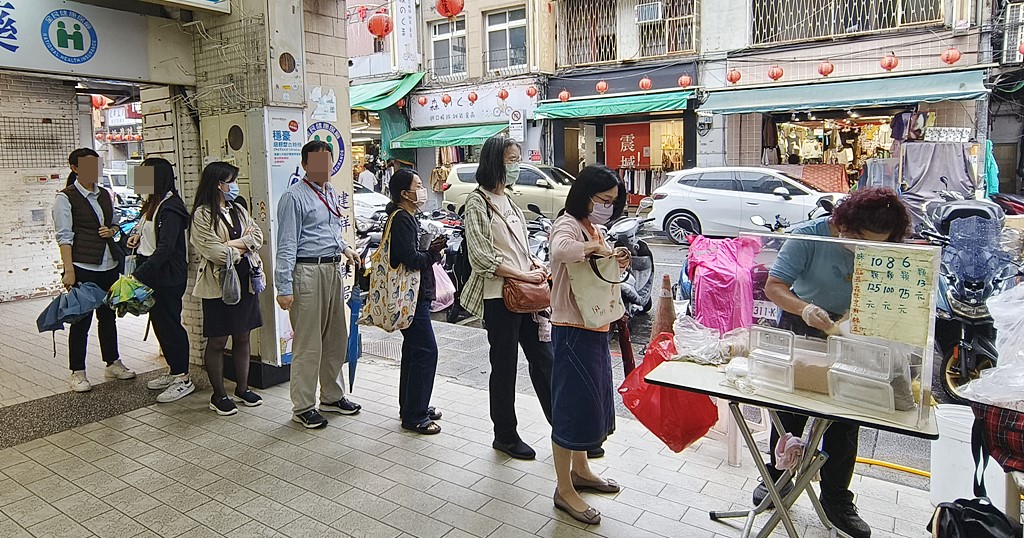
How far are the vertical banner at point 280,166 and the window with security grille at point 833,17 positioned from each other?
1267 cm

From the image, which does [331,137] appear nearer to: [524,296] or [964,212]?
[524,296]

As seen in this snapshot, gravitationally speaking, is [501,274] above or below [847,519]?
above

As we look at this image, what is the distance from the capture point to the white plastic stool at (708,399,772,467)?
150 inches

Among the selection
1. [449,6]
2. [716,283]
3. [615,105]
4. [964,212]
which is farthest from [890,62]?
[716,283]

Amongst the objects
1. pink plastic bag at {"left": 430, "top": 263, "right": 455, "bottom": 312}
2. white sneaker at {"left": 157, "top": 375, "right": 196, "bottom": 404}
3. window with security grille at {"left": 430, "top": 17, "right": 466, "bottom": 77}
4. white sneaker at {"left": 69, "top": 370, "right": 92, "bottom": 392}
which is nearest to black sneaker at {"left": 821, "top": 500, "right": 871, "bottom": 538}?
pink plastic bag at {"left": 430, "top": 263, "right": 455, "bottom": 312}

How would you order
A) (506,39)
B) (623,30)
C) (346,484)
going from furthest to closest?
(506,39)
(623,30)
(346,484)

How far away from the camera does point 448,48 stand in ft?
63.9

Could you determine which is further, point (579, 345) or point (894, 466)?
point (894, 466)

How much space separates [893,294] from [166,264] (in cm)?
435

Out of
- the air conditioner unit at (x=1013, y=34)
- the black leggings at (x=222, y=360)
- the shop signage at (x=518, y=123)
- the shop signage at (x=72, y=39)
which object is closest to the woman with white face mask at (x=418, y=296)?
the black leggings at (x=222, y=360)

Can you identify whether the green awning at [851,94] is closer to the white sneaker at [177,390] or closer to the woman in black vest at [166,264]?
the woman in black vest at [166,264]

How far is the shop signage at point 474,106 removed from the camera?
17.9 meters

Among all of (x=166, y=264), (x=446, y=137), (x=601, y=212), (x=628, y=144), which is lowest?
(x=166, y=264)

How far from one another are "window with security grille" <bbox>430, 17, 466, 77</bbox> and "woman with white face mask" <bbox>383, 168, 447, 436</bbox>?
1578 cm
